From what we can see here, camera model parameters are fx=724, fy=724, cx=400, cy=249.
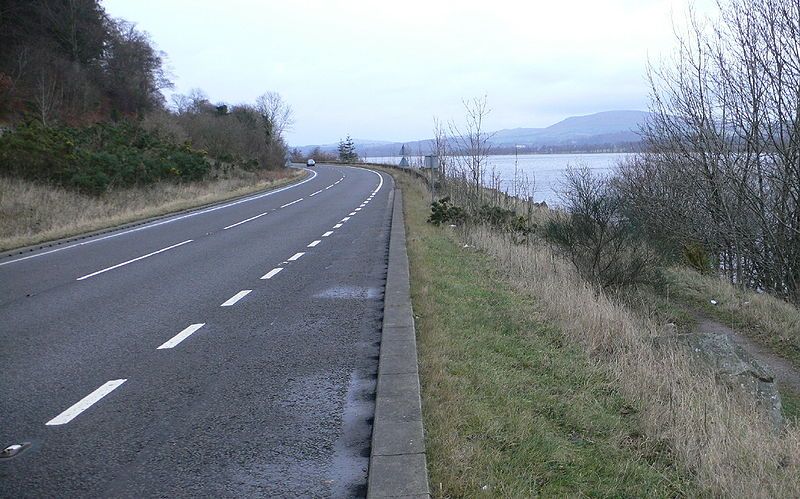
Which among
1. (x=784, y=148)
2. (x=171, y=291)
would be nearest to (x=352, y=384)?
(x=171, y=291)

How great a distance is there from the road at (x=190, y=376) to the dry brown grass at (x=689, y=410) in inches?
77.6

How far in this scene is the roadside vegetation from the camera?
77.2 feet

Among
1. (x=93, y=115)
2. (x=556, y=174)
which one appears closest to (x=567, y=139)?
(x=556, y=174)

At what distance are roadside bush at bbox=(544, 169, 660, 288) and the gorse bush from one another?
19.2m

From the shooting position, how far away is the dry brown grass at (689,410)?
13.6ft

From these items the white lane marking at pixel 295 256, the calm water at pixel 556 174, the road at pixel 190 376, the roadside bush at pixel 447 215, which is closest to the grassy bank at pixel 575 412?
the road at pixel 190 376

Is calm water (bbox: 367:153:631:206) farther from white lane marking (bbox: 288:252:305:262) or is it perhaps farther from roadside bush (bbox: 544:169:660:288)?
white lane marking (bbox: 288:252:305:262)

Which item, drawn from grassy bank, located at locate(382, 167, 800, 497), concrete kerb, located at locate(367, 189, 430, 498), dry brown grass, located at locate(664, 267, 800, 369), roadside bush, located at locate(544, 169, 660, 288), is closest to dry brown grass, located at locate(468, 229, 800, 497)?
grassy bank, located at locate(382, 167, 800, 497)

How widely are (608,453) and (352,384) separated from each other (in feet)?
6.77

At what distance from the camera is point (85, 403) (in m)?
5.25

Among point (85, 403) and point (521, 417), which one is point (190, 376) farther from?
point (521, 417)

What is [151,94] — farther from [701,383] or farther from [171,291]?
[701,383]

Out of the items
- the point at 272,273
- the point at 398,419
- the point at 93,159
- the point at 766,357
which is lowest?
the point at 766,357

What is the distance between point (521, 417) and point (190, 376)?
279 cm
